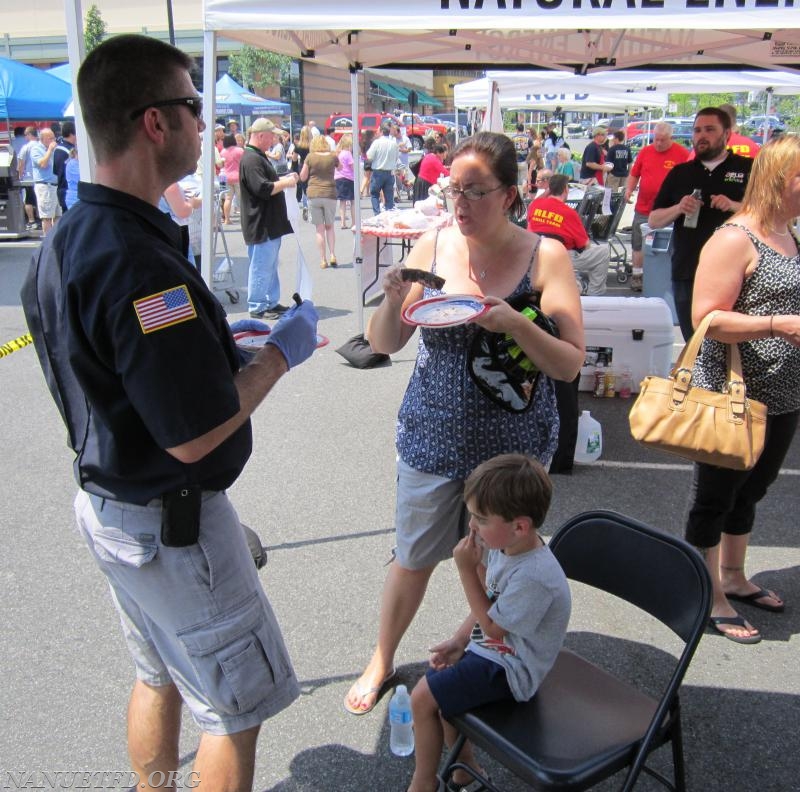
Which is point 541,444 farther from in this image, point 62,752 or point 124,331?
point 62,752

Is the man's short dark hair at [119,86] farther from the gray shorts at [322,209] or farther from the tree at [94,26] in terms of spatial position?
the tree at [94,26]

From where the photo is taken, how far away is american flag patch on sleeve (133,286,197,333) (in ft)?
4.56

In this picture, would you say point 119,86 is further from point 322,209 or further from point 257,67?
point 257,67

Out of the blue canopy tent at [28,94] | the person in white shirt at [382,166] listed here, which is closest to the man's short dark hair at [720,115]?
the person in white shirt at [382,166]

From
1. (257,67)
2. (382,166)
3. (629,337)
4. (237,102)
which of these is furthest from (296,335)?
(257,67)

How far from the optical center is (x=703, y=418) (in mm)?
2678

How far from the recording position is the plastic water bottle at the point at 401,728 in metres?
2.44

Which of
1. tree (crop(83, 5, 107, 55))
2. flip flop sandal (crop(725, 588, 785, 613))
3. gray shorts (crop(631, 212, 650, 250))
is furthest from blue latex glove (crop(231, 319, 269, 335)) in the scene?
tree (crop(83, 5, 107, 55))

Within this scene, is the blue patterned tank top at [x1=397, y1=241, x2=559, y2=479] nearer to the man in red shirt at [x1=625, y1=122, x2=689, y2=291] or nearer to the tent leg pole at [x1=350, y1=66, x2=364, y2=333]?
the tent leg pole at [x1=350, y1=66, x2=364, y2=333]

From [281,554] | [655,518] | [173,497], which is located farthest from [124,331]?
[655,518]

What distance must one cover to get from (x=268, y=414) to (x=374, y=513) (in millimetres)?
1772

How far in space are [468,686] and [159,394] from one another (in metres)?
1.11

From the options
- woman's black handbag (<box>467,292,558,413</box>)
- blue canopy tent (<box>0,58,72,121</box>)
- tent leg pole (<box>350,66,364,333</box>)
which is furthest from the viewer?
blue canopy tent (<box>0,58,72,121</box>)

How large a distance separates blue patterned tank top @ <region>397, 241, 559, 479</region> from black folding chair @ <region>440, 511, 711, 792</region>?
30 cm
